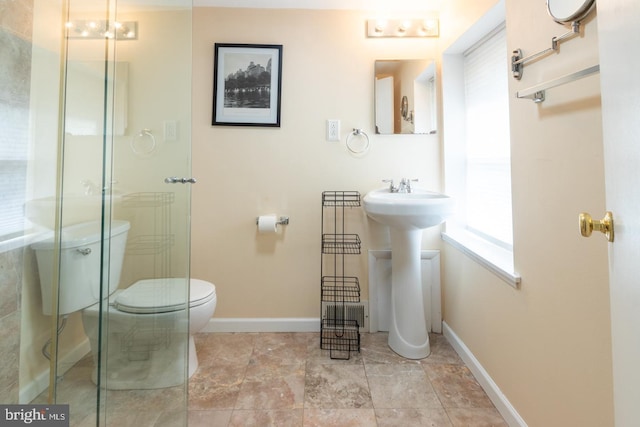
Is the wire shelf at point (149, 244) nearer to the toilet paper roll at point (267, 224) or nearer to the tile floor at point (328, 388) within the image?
the toilet paper roll at point (267, 224)

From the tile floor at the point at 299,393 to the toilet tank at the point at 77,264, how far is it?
0.22m

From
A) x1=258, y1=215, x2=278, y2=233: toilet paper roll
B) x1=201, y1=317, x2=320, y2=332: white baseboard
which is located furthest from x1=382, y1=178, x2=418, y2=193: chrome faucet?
x1=201, y1=317, x2=320, y2=332: white baseboard

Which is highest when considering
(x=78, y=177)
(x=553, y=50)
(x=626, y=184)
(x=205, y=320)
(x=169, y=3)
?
(x=169, y=3)

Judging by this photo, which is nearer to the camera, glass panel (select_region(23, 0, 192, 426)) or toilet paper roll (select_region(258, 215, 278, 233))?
glass panel (select_region(23, 0, 192, 426))

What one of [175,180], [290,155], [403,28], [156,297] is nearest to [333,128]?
[290,155]

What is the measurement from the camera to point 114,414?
98 cm

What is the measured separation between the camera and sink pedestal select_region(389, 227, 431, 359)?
1.61m

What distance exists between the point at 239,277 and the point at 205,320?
50 cm

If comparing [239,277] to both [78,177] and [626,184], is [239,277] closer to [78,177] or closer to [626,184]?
[78,177]

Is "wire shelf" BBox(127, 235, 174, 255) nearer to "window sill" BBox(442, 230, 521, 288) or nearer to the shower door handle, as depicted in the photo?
the shower door handle

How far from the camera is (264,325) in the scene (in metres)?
1.93

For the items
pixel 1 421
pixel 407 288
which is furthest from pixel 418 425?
pixel 1 421

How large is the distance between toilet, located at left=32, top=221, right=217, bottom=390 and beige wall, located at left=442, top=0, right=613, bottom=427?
1.41 m

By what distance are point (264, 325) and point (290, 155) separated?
1167 mm
